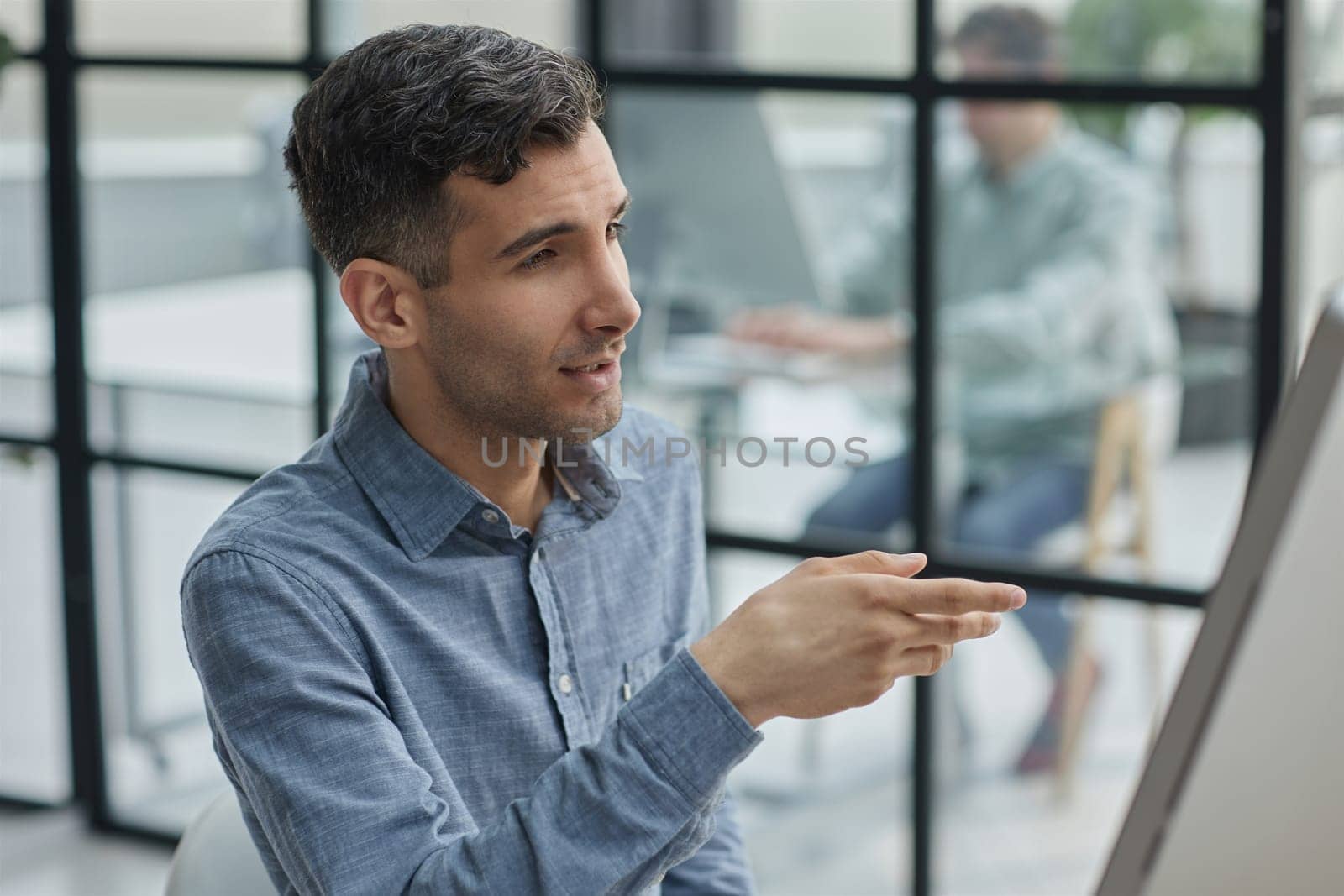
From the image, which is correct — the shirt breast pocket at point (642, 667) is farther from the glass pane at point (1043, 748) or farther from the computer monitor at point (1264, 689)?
the glass pane at point (1043, 748)

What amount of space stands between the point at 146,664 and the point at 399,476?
1.88m


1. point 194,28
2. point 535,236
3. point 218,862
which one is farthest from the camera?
point 194,28

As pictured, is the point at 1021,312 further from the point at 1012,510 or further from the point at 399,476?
the point at 399,476

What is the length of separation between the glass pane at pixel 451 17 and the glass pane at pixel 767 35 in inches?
3.8

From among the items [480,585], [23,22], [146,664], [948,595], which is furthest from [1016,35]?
[146,664]

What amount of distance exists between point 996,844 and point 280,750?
1.46 m

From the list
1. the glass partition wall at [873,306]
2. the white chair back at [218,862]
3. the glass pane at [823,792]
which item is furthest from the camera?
the glass pane at [823,792]

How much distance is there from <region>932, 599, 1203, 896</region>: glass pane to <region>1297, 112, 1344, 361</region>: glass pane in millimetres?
449

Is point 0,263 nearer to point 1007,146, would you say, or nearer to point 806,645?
point 1007,146

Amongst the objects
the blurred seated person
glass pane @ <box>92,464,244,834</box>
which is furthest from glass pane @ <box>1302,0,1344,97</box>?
glass pane @ <box>92,464,244,834</box>

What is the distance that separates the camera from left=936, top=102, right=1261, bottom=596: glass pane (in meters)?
1.92

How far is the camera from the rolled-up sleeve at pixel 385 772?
99 centimetres

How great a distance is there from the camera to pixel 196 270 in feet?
8.80

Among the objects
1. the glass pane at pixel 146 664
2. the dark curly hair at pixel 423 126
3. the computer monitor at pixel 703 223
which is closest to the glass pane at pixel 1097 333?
the computer monitor at pixel 703 223
